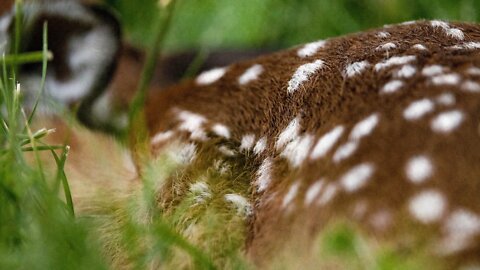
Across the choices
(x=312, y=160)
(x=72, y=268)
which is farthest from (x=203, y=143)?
(x=72, y=268)

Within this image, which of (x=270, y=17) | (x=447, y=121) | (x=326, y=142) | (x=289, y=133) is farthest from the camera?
(x=270, y=17)

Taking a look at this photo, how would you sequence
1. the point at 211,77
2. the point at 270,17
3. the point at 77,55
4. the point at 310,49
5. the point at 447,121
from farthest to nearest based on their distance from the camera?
the point at 270,17 → the point at 77,55 → the point at 211,77 → the point at 310,49 → the point at 447,121

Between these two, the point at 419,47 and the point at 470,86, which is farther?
the point at 419,47

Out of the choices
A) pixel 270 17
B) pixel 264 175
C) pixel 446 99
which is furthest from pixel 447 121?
pixel 270 17

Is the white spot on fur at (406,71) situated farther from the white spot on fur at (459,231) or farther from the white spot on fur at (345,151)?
the white spot on fur at (459,231)

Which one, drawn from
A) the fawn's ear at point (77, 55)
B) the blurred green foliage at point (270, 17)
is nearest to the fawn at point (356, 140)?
the fawn's ear at point (77, 55)

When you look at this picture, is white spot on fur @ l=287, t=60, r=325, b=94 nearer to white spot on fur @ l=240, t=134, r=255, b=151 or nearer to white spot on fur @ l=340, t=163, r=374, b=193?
white spot on fur @ l=240, t=134, r=255, b=151

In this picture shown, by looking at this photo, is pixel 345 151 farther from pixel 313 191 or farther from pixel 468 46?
pixel 468 46
